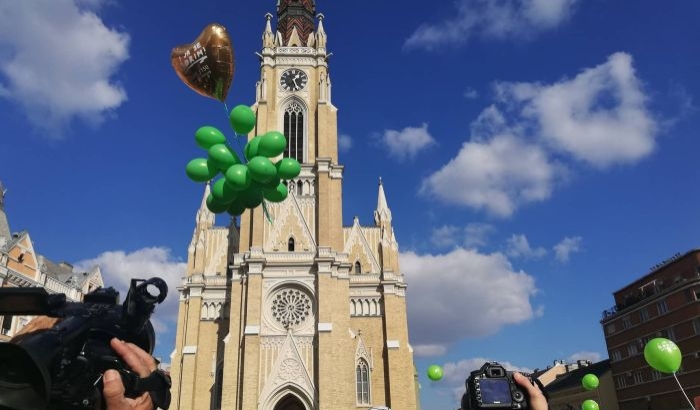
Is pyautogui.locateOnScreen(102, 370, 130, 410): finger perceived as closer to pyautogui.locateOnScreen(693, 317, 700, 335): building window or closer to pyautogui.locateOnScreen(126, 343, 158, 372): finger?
pyautogui.locateOnScreen(126, 343, 158, 372): finger

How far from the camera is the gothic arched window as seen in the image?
35.2 m

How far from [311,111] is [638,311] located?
2840 cm

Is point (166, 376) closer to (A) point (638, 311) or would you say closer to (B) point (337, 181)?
(B) point (337, 181)

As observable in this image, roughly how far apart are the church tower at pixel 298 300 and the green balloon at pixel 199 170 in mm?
12839

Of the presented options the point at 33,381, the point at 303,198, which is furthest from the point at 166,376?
the point at 303,198

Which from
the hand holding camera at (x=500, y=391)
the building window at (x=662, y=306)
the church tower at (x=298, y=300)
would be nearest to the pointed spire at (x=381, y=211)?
the church tower at (x=298, y=300)

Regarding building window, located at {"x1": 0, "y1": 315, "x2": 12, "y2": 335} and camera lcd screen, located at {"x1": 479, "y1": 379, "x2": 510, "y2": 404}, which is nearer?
camera lcd screen, located at {"x1": 479, "y1": 379, "x2": 510, "y2": 404}

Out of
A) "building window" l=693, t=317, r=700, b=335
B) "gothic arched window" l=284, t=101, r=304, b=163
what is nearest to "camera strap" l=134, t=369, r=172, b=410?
"gothic arched window" l=284, t=101, r=304, b=163

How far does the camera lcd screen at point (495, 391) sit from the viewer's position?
11.4ft

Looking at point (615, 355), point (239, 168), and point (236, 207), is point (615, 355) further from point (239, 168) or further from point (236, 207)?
point (239, 168)

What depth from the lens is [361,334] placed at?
31.4 metres

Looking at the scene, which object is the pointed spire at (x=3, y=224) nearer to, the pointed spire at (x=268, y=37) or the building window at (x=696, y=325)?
the pointed spire at (x=268, y=37)

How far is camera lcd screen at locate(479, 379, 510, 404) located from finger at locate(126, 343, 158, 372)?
2.21 metres

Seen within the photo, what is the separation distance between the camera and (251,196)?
42.6ft
